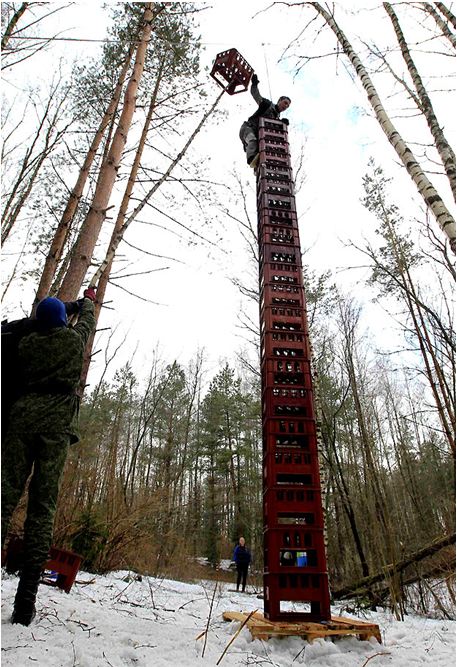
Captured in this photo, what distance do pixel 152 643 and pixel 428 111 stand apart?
5.77 metres

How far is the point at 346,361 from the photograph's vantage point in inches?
512

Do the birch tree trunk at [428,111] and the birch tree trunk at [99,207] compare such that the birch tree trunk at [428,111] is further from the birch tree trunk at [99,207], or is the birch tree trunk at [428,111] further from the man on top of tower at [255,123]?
the birch tree trunk at [99,207]

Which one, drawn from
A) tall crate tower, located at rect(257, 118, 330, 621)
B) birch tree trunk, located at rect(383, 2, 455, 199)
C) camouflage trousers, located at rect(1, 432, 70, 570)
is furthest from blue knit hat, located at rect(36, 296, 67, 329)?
birch tree trunk, located at rect(383, 2, 455, 199)

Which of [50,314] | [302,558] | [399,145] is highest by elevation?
[399,145]

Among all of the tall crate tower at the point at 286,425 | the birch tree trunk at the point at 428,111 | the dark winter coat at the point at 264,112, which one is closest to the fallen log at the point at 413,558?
the tall crate tower at the point at 286,425

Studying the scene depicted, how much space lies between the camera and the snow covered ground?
1984 mm

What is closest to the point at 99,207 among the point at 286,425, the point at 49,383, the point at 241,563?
the point at 49,383

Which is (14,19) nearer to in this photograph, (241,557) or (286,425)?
(286,425)

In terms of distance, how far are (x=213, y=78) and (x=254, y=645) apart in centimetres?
777

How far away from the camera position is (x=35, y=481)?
7.55 ft

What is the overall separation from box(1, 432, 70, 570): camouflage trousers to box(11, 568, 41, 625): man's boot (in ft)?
0.15

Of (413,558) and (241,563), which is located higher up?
(241,563)

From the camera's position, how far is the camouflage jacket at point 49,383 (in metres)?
2.34

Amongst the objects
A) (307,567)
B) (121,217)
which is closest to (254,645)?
(307,567)
